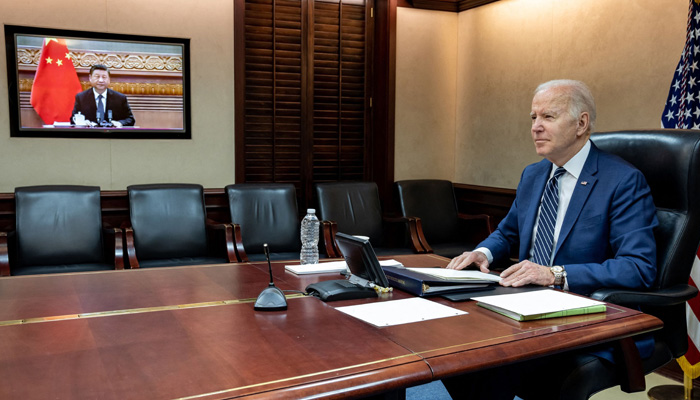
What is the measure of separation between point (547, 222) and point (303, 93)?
2.84 metres

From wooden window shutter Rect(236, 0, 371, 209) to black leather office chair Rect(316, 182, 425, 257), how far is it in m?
0.40

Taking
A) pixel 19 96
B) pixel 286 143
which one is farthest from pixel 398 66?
pixel 19 96

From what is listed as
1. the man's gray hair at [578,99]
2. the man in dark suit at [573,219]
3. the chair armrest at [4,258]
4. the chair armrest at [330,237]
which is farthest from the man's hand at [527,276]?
the chair armrest at [4,258]

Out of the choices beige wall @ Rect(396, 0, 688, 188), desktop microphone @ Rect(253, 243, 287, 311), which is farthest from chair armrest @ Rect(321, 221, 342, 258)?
desktop microphone @ Rect(253, 243, 287, 311)

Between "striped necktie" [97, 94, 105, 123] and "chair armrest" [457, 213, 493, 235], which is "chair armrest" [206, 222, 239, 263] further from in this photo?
"chair armrest" [457, 213, 493, 235]

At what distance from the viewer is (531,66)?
4.59 metres

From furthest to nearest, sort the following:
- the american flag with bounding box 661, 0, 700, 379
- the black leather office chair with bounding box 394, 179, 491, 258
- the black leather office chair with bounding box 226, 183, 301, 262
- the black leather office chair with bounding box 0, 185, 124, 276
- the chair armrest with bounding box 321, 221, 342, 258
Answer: the black leather office chair with bounding box 394, 179, 491, 258
the black leather office chair with bounding box 226, 183, 301, 262
the chair armrest with bounding box 321, 221, 342, 258
the black leather office chair with bounding box 0, 185, 124, 276
the american flag with bounding box 661, 0, 700, 379

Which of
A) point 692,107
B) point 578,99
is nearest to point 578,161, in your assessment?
point 578,99

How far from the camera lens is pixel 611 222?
2.29 metres

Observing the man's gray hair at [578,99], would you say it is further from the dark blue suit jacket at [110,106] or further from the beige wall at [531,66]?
the dark blue suit jacket at [110,106]

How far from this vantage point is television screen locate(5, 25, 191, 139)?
407 centimetres

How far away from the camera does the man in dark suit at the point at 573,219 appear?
83.2 inches

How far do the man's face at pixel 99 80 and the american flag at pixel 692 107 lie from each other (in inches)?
140

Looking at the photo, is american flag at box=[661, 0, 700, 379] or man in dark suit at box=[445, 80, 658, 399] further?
american flag at box=[661, 0, 700, 379]
